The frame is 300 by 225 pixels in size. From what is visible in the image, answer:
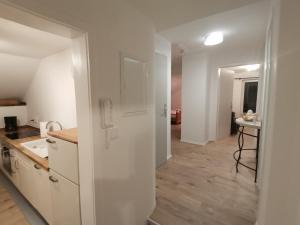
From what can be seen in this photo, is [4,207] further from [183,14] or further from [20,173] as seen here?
[183,14]

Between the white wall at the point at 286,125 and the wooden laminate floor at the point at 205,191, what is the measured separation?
3.01 ft

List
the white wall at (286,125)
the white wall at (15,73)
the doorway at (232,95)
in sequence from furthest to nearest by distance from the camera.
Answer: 1. the doorway at (232,95)
2. the white wall at (15,73)
3. the white wall at (286,125)

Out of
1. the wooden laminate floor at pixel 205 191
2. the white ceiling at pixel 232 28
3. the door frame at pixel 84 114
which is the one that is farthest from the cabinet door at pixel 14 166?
the white ceiling at pixel 232 28

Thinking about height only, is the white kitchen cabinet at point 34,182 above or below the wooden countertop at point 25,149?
below

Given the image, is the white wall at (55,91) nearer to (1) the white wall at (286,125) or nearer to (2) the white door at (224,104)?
(1) the white wall at (286,125)

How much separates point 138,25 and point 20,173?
243 cm

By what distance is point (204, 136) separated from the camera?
425 cm

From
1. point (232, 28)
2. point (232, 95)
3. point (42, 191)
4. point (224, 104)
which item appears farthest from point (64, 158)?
point (232, 95)

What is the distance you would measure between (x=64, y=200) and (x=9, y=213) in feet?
4.17

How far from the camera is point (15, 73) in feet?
8.28

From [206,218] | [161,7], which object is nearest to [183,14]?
[161,7]

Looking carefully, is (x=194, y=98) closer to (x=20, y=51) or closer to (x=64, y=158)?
(x=64, y=158)

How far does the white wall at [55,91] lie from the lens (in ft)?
6.86

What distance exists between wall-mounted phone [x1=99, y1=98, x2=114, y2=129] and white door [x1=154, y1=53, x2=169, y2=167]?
66.4 inches
